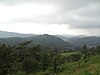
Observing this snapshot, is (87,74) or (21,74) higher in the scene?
(87,74)

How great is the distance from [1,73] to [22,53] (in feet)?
181

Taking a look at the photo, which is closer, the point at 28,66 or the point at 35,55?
the point at 28,66

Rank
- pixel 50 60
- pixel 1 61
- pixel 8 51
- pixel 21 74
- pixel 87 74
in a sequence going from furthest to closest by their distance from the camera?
pixel 50 60
pixel 21 74
pixel 8 51
pixel 1 61
pixel 87 74

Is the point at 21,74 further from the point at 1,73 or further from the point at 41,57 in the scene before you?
the point at 1,73

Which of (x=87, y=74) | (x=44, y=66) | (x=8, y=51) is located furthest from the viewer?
(x=44, y=66)

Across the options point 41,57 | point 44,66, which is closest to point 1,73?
point 44,66

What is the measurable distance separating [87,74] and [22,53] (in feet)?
258

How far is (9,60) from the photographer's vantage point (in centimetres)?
6106

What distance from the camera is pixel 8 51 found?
58.0 m

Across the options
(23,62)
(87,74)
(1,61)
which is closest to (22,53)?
(23,62)

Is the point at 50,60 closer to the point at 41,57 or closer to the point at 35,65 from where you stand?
the point at 41,57

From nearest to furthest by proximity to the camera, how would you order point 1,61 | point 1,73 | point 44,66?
point 1,73, point 1,61, point 44,66

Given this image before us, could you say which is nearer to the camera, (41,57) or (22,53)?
(22,53)

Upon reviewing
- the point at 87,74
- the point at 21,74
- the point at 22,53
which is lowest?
the point at 21,74
